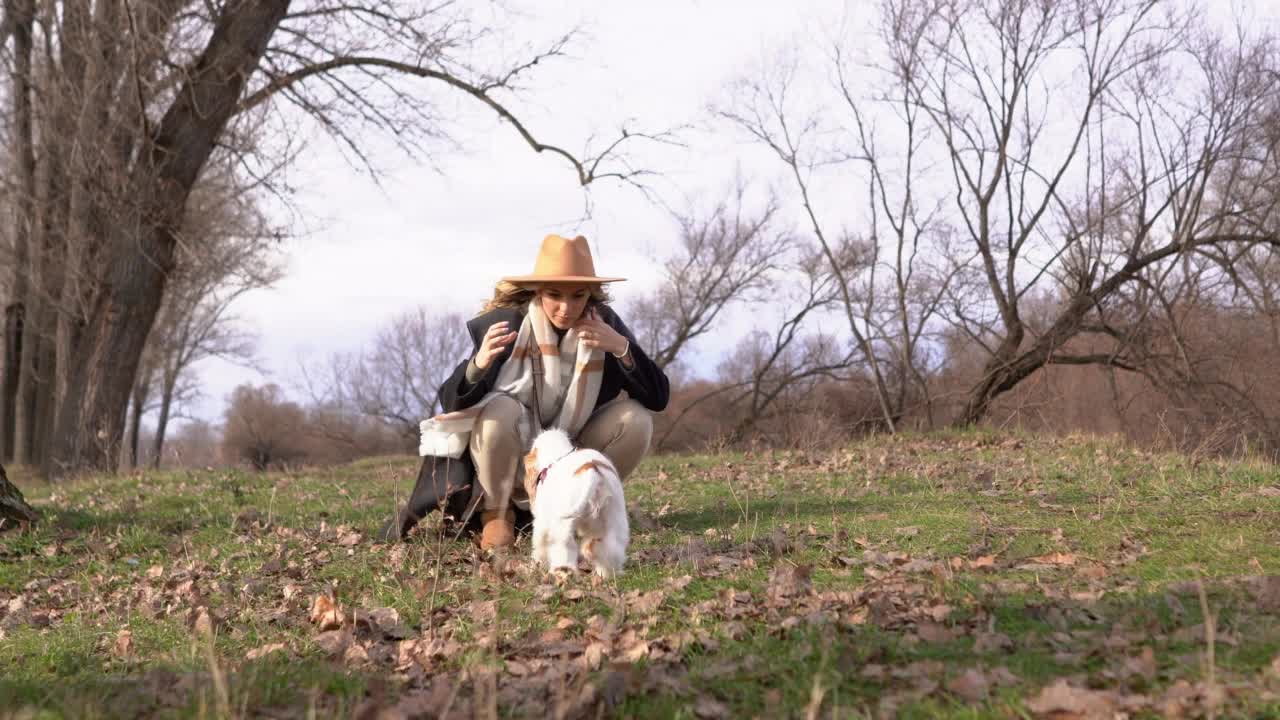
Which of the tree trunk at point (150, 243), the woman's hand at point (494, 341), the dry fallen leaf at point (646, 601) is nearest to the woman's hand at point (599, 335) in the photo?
the woman's hand at point (494, 341)

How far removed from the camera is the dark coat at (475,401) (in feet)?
18.7

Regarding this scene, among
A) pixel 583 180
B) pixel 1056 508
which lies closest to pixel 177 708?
pixel 1056 508

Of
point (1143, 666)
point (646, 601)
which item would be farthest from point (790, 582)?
point (1143, 666)

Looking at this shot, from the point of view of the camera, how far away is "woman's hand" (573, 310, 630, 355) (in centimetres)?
540

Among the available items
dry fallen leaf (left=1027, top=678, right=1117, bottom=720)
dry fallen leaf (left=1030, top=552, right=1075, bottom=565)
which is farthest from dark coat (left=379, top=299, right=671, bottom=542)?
dry fallen leaf (left=1027, top=678, right=1117, bottom=720)

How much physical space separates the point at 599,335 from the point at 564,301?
0.89 ft

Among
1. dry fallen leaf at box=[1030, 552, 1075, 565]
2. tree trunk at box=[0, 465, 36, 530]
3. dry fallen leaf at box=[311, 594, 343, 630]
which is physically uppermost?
tree trunk at box=[0, 465, 36, 530]

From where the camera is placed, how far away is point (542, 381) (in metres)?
5.69

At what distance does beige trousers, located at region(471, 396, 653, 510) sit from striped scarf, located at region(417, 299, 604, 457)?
74 mm

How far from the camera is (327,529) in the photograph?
22.5ft

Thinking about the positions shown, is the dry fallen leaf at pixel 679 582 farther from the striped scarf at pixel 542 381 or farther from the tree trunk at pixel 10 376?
the tree trunk at pixel 10 376

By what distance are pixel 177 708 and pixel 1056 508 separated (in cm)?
499

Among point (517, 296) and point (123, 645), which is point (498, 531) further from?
point (123, 645)

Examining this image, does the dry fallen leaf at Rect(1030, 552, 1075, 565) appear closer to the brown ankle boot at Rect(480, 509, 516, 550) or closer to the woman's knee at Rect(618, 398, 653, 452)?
the woman's knee at Rect(618, 398, 653, 452)
